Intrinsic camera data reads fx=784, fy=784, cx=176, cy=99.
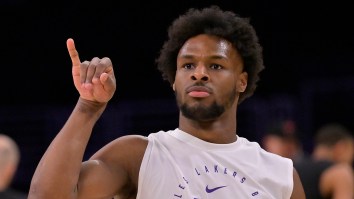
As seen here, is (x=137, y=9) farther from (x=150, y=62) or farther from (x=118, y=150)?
(x=118, y=150)

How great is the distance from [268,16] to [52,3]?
2947mm

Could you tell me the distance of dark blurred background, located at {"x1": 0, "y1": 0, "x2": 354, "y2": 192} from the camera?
950 cm

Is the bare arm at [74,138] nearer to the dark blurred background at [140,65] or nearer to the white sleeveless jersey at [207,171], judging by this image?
the white sleeveless jersey at [207,171]

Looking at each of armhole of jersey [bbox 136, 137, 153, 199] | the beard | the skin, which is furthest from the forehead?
armhole of jersey [bbox 136, 137, 153, 199]

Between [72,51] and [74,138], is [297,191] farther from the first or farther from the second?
[72,51]

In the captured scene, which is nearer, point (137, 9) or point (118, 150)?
point (118, 150)

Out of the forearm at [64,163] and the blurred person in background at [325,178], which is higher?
the forearm at [64,163]

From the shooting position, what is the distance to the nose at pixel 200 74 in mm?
3363

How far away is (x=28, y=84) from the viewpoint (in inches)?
402

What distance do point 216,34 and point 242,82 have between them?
0.28 meters

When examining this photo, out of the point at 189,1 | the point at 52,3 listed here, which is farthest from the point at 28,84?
the point at 189,1

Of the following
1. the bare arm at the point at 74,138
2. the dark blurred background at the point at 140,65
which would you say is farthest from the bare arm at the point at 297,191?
the dark blurred background at the point at 140,65

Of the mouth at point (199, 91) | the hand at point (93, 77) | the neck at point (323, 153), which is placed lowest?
the neck at point (323, 153)

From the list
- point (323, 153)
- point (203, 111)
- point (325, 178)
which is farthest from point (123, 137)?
point (323, 153)
